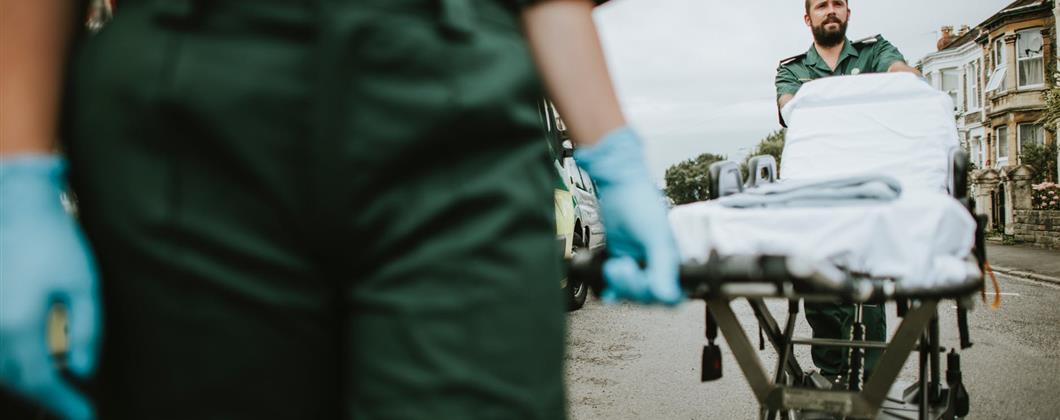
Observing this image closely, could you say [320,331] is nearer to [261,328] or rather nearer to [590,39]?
[261,328]

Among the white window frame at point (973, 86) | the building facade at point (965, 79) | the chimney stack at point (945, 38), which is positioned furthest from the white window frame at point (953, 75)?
the white window frame at point (973, 86)

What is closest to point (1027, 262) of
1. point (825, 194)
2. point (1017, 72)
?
point (825, 194)

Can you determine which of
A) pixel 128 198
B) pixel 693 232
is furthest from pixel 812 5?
pixel 128 198

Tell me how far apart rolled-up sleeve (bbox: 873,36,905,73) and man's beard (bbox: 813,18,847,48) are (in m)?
0.18

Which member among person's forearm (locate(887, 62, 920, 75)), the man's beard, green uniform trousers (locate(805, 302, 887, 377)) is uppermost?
the man's beard

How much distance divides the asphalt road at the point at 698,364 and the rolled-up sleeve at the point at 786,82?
5.00 ft

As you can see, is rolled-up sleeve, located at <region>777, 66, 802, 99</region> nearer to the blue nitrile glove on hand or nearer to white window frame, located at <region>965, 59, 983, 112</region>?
the blue nitrile glove on hand

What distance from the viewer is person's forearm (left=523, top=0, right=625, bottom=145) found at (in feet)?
3.70

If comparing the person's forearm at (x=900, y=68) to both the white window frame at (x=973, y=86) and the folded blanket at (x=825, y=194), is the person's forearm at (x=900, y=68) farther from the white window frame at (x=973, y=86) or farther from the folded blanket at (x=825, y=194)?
the white window frame at (x=973, y=86)

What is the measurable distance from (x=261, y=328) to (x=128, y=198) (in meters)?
0.21

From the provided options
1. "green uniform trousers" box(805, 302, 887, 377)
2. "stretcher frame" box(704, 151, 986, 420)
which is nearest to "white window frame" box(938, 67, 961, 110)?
"green uniform trousers" box(805, 302, 887, 377)

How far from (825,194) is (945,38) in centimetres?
4853

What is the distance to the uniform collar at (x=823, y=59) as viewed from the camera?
13.5 feet

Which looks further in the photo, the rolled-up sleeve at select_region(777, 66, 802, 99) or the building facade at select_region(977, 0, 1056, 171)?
the building facade at select_region(977, 0, 1056, 171)
